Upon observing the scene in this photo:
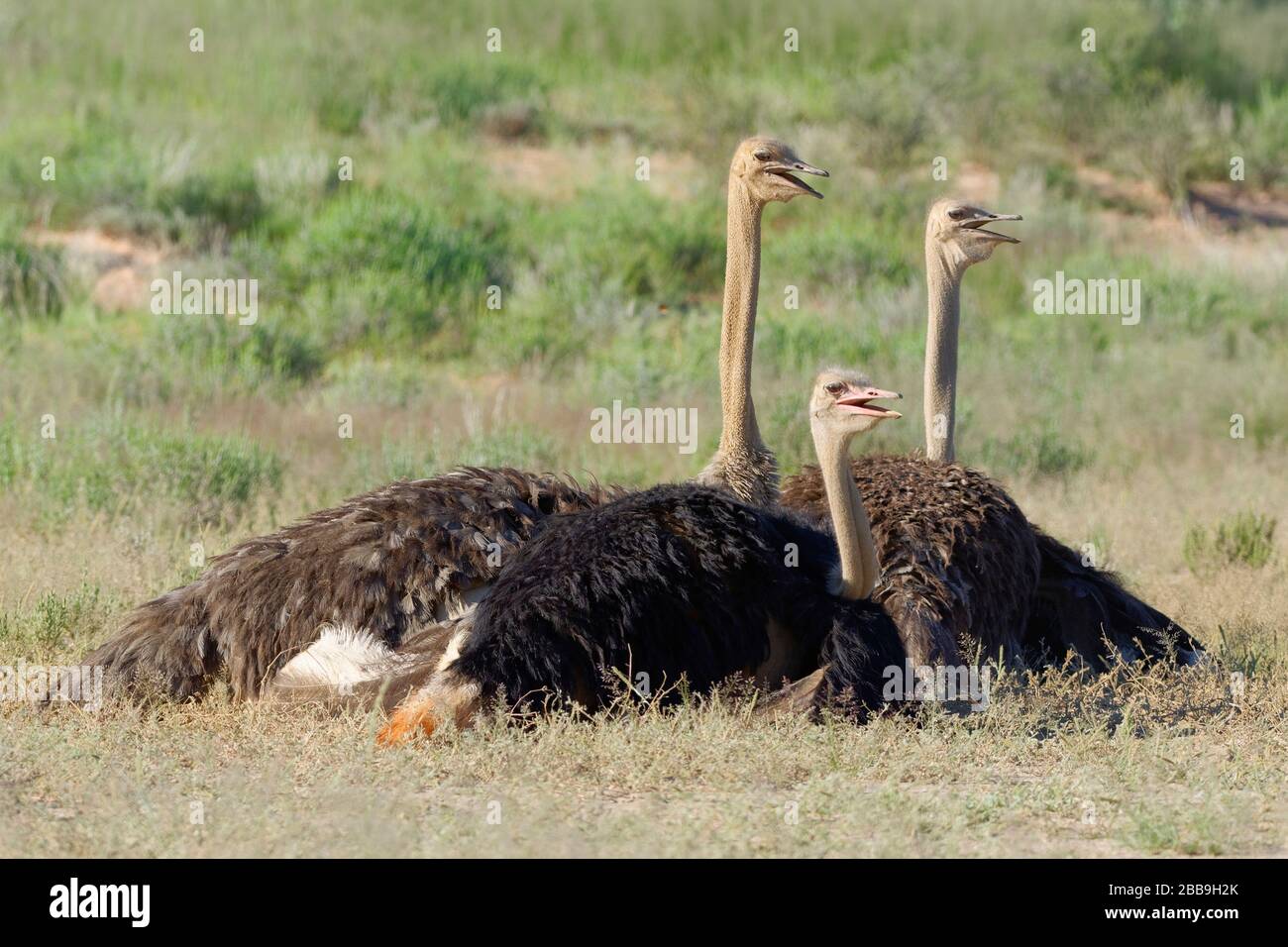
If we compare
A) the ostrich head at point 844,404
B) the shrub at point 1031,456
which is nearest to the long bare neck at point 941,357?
the ostrich head at point 844,404

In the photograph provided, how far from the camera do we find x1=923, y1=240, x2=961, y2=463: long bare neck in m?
7.47

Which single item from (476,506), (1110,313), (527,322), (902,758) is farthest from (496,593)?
(1110,313)

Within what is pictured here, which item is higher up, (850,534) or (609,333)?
(609,333)

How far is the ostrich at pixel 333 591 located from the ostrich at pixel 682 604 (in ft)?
0.86

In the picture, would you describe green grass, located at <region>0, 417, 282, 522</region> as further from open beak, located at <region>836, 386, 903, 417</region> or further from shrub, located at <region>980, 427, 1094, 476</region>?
shrub, located at <region>980, 427, 1094, 476</region>

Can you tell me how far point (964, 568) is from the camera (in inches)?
258

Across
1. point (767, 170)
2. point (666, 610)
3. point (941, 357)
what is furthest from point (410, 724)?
point (941, 357)

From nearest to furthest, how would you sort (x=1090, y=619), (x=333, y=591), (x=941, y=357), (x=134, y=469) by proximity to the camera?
(x=333, y=591) → (x=1090, y=619) → (x=941, y=357) → (x=134, y=469)

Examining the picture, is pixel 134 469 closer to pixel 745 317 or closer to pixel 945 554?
pixel 745 317

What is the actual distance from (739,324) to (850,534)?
1479 mm

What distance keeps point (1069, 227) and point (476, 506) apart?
1207cm

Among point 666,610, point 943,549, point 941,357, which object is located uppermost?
point 941,357

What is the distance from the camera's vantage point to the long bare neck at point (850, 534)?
6098 mm
